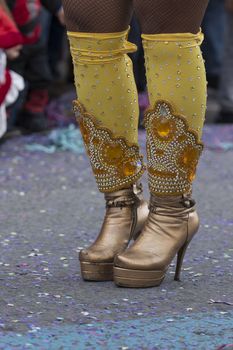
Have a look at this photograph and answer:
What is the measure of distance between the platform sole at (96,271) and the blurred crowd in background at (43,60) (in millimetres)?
2276

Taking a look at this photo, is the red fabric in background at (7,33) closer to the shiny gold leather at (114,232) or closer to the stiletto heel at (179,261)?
the shiny gold leather at (114,232)

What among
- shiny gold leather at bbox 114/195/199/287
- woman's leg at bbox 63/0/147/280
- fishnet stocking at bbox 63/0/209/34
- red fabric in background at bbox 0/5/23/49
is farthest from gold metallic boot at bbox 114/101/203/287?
red fabric in background at bbox 0/5/23/49

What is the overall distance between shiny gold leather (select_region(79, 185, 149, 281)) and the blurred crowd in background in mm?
2168

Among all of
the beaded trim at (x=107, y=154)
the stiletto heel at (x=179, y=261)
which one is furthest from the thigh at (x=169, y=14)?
the stiletto heel at (x=179, y=261)

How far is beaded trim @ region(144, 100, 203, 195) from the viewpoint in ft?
8.40

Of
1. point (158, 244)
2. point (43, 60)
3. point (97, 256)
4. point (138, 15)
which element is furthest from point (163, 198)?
point (43, 60)

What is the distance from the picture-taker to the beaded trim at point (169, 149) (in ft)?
8.40

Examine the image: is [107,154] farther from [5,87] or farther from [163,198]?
[5,87]

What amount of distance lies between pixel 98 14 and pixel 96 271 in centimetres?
67

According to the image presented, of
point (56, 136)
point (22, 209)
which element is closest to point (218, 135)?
point (56, 136)

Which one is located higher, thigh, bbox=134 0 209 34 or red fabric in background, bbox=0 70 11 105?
thigh, bbox=134 0 209 34

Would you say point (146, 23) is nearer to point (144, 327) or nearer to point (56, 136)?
point (144, 327)

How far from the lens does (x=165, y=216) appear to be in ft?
8.66

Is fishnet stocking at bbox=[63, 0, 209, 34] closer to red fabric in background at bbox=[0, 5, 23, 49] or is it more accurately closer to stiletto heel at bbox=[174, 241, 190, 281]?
stiletto heel at bbox=[174, 241, 190, 281]
